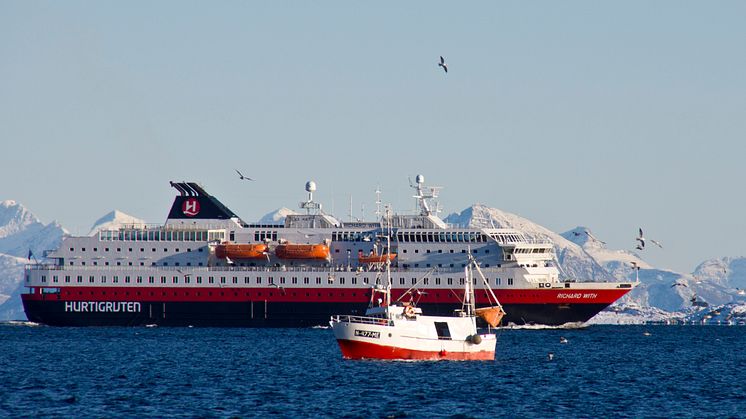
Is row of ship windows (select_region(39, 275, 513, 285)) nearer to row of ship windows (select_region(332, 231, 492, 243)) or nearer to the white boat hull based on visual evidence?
row of ship windows (select_region(332, 231, 492, 243))

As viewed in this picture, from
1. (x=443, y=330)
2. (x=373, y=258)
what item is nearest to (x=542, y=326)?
(x=373, y=258)

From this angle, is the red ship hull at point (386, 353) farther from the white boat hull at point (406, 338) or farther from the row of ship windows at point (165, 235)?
the row of ship windows at point (165, 235)

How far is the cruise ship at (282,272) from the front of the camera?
9894cm

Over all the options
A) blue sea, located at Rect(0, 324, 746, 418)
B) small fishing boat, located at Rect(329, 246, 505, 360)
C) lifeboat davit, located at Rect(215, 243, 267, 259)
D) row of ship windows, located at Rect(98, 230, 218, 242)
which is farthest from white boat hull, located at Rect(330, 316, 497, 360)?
A: row of ship windows, located at Rect(98, 230, 218, 242)

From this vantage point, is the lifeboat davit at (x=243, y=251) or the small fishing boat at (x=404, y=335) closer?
the small fishing boat at (x=404, y=335)

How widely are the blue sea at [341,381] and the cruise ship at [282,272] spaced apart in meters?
11.5

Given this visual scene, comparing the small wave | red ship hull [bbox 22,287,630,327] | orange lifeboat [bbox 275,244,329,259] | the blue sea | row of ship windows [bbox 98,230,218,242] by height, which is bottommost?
the blue sea

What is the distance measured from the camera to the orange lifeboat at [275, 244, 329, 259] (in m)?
101

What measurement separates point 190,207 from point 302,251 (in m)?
10.2

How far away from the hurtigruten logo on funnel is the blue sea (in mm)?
19412

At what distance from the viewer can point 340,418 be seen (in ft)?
158

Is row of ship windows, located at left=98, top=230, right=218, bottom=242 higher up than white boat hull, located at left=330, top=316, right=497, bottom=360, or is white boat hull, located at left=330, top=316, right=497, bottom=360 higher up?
row of ship windows, located at left=98, top=230, right=218, bottom=242

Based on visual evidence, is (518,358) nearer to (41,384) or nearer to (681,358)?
(681,358)

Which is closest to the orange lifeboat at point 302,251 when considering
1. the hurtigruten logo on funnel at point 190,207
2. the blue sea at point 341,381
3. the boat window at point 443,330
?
the hurtigruten logo on funnel at point 190,207
